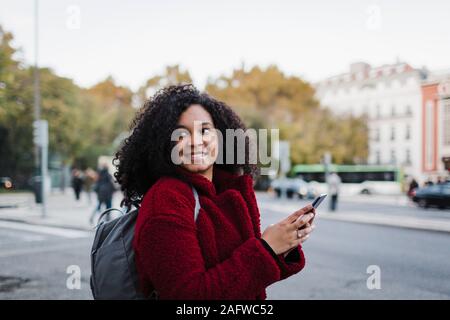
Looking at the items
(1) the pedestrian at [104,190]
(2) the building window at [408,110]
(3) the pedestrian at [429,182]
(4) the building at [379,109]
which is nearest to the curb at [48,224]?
(1) the pedestrian at [104,190]

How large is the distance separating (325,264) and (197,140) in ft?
19.7

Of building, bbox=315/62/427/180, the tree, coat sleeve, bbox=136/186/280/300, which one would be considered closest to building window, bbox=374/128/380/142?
building, bbox=315/62/427/180

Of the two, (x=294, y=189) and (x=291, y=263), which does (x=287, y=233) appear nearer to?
(x=291, y=263)

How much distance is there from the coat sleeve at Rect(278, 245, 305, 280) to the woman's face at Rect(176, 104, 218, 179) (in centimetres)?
36

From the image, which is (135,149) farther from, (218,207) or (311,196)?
A: (311,196)

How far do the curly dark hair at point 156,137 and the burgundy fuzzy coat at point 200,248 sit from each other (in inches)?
4.3

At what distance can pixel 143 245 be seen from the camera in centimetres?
122

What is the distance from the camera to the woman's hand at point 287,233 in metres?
1.30

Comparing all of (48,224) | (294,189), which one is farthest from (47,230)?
(294,189)

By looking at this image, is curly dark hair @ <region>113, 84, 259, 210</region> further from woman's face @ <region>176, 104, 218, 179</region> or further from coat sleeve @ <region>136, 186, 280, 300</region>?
coat sleeve @ <region>136, 186, 280, 300</region>

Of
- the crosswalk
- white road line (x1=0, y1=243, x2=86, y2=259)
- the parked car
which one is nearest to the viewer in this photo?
white road line (x1=0, y1=243, x2=86, y2=259)

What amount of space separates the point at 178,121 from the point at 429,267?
632cm

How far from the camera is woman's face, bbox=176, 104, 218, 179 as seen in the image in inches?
55.8
